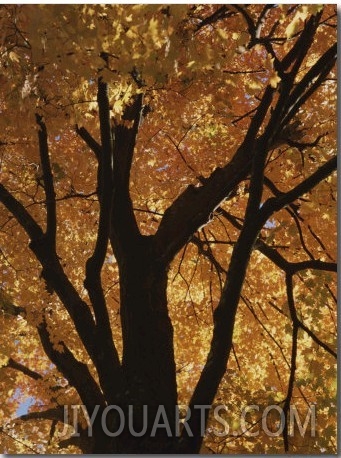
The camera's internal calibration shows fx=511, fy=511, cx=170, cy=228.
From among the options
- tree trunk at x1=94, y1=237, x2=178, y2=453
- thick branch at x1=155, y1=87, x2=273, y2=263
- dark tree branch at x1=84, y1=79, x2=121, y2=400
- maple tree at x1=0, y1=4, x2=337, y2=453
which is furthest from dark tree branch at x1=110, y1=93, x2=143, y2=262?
dark tree branch at x1=84, y1=79, x2=121, y2=400

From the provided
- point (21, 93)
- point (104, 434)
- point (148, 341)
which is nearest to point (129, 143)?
point (21, 93)

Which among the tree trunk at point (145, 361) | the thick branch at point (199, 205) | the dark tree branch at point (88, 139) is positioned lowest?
the tree trunk at point (145, 361)

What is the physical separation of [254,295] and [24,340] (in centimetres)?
426

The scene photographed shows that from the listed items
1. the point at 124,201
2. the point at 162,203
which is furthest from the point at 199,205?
the point at 162,203

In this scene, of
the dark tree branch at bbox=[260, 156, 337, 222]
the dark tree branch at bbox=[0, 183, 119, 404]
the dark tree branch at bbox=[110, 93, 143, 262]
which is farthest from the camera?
the dark tree branch at bbox=[110, 93, 143, 262]

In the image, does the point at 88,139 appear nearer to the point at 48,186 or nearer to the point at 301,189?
the point at 48,186

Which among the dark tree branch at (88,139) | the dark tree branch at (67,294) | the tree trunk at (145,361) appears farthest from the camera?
the dark tree branch at (88,139)

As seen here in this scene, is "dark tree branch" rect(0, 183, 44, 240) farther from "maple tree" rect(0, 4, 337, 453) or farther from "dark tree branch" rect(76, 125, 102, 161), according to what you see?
"dark tree branch" rect(76, 125, 102, 161)

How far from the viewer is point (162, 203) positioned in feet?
26.8

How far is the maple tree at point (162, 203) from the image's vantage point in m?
3.65

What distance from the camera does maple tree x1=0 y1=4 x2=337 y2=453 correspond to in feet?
12.0

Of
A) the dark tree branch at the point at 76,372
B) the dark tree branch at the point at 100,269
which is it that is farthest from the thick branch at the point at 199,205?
the dark tree branch at the point at 76,372

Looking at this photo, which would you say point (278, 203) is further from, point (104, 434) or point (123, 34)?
point (104, 434)

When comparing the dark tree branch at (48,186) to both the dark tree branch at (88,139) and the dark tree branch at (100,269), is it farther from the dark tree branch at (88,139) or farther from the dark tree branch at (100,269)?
the dark tree branch at (88,139)
